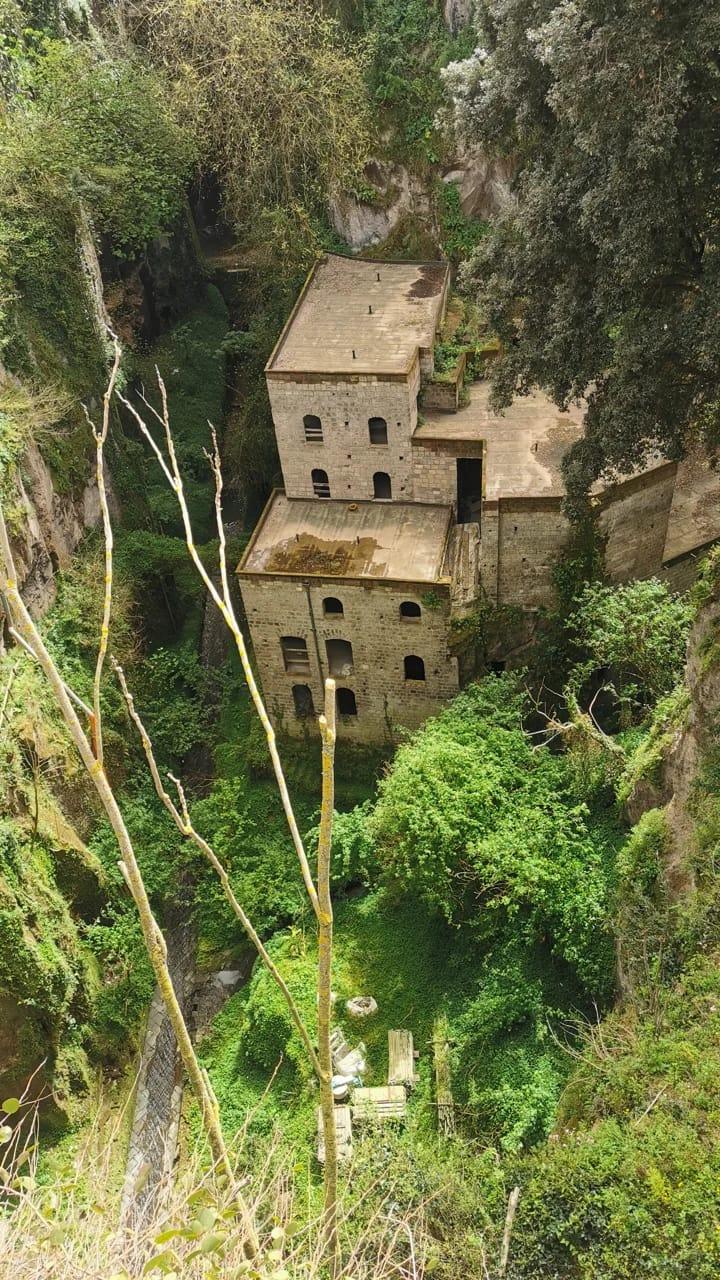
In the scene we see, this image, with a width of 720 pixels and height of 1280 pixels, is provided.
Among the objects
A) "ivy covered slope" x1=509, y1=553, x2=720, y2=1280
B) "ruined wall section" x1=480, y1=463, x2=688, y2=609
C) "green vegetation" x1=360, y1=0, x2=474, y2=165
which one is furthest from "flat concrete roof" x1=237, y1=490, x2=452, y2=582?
"green vegetation" x1=360, y1=0, x2=474, y2=165

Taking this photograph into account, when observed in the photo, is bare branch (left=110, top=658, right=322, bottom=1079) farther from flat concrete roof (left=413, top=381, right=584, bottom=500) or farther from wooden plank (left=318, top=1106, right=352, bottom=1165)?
flat concrete roof (left=413, top=381, right=584, bottom=500)

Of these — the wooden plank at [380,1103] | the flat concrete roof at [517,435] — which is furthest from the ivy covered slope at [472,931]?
the flat concrete roof at [517,435]

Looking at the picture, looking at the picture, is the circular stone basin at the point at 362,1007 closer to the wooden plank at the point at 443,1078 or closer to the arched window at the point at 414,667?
the wooden plank at the point at 443,1078

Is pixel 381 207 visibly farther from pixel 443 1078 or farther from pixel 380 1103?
pixel 380 1103

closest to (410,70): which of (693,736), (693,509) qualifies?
(693,509)

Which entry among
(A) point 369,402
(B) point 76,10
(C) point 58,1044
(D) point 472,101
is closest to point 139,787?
(C) point 58,1044
